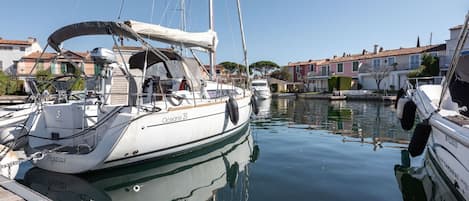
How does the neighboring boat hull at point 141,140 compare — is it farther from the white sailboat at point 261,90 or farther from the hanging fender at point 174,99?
the white sailboat at point 261,90

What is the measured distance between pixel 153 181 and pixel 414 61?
37.5 m

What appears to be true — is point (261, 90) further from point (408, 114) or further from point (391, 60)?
point (408, 114)

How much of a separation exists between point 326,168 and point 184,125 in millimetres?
3208

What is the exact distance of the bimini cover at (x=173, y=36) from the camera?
6.55m

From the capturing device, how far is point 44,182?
5.32m

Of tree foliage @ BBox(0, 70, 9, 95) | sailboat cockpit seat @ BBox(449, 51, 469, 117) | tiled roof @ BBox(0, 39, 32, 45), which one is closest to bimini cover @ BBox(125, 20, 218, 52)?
sailboat cockpit seat @ BBox(449, 51, 469, 117)

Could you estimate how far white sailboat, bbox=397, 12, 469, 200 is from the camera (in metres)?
3.90

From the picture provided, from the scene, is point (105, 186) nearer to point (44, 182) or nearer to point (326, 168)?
point (44, 182)

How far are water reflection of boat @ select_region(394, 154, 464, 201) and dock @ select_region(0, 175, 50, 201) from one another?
5.03 m

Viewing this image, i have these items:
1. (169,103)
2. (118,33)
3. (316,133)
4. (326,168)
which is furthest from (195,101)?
(316,133)

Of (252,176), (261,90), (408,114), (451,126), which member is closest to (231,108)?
(252,176)

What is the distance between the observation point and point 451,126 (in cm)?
442

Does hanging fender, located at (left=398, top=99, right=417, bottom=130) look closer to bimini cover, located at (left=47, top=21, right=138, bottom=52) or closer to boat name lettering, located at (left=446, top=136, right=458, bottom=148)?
boat name lettering, located at (left=446, top=136, right=458, bottom=148)

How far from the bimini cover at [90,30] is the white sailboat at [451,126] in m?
→ 5.64
